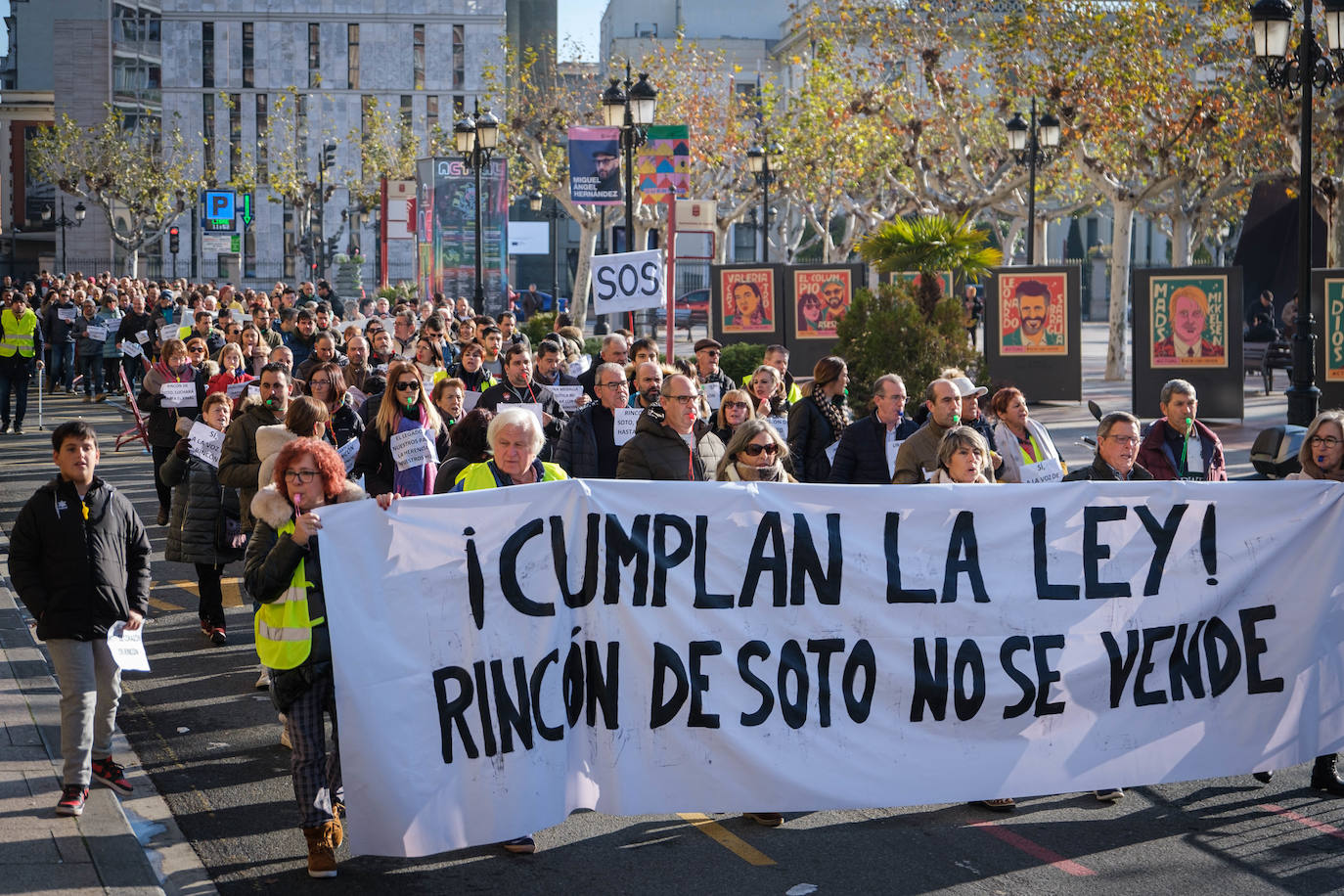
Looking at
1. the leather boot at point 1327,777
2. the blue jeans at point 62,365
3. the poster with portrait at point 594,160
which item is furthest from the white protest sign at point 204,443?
the blue jeans at point 62,365

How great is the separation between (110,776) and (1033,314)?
66.9 feet

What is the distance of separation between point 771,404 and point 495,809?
21.1 feet

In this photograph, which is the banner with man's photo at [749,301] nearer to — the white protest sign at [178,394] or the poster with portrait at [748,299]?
the poster with portrait at [748,299]

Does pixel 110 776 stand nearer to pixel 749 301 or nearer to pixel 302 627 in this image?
pixel 302 627

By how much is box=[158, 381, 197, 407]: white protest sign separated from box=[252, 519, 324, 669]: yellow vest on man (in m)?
7.93

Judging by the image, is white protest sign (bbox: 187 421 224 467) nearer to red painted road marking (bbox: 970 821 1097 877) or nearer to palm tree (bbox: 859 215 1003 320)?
red painted road marking (bbox: 970 821 1097 877)

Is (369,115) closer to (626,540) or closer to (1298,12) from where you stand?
(1298,12)

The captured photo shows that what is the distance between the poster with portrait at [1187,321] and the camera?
72.8 ft

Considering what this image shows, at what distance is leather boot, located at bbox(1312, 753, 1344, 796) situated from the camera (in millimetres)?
7465

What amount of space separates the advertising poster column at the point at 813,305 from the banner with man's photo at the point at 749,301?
0.64 ft

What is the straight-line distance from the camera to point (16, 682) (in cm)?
893

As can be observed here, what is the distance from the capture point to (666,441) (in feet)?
28.6

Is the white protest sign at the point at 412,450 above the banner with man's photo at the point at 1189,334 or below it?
below

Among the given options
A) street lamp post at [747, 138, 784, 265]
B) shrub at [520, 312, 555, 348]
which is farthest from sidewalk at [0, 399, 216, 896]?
street lamp post at [747, 138, 784, 265]
